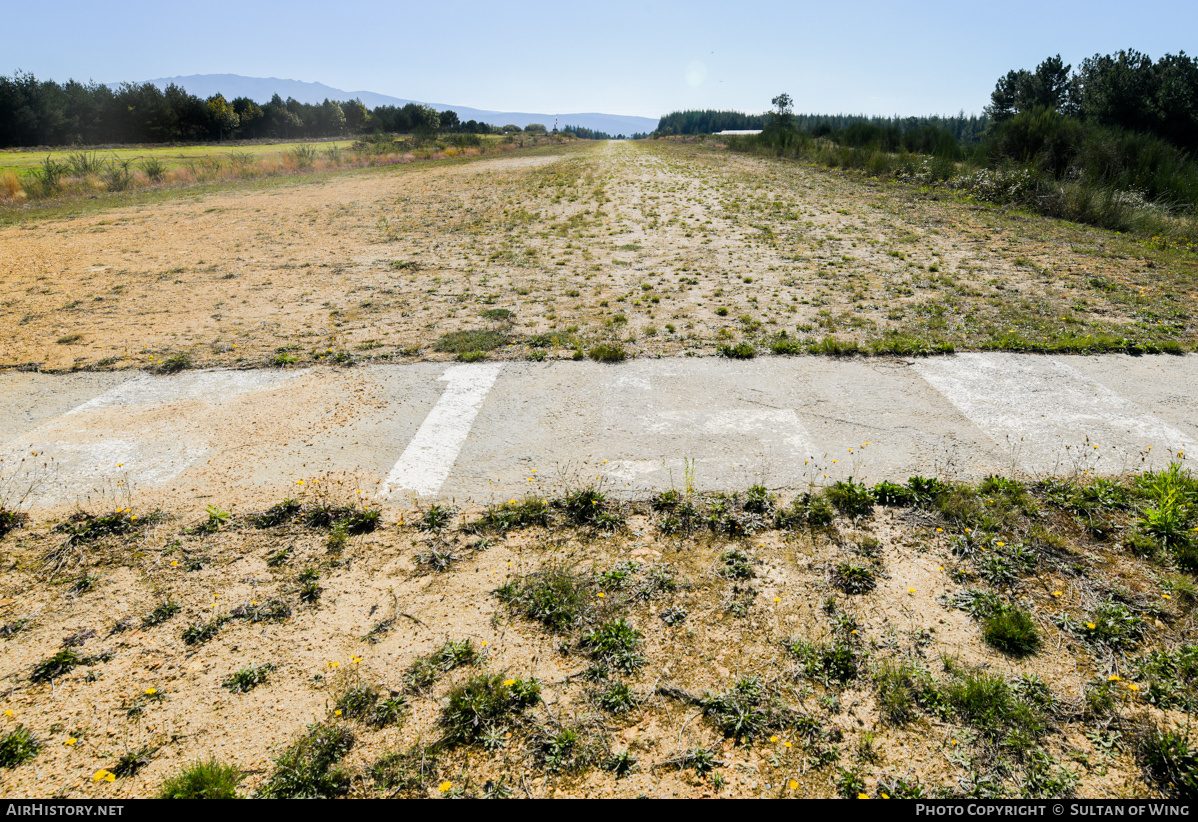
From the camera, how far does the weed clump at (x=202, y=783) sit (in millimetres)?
2178

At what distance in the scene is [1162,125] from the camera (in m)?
36.9

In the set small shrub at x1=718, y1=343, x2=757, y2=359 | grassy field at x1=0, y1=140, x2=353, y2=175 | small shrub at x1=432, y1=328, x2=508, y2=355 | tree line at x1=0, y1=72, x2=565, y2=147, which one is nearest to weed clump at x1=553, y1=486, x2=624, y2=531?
small shrub at x1=718, y1=343, x2=757, y2=359

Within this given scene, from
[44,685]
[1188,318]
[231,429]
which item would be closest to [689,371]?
[231,429]

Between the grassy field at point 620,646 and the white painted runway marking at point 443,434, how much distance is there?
1.21 feet

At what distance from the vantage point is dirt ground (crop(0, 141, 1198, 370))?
22.6 feet

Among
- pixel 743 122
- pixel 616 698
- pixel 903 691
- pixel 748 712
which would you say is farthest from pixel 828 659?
pixel 743 122

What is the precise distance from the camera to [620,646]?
9.45 feet

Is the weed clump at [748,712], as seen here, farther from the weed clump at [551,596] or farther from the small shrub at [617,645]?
the weed clump at [551,596]

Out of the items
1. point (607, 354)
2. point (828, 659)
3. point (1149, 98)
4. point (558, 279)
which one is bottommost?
point (828, 659)

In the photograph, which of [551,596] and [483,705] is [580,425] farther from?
[483,705]

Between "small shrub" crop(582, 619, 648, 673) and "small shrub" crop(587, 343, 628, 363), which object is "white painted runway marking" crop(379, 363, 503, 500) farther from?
"small shrub" crop(582, 619, 648, 673)

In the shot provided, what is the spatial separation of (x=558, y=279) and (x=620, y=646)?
740 cm

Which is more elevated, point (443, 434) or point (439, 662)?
point (443, 434)

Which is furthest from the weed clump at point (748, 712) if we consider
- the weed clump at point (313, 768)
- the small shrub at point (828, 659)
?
the weed clump at point (313, 768)
